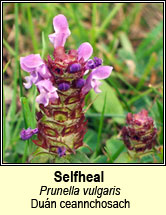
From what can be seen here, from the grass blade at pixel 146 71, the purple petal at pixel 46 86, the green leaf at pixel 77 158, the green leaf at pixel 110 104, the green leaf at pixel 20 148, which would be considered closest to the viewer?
the purple petal at pixel 46 86

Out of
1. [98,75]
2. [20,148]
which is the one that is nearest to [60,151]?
[98,75]

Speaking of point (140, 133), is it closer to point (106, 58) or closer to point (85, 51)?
point (85, 51)

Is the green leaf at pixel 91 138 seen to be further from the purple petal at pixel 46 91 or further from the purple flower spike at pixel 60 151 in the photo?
the purple petal at pixel 46 91

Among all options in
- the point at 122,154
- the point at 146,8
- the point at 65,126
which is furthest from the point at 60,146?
the point at 146,8

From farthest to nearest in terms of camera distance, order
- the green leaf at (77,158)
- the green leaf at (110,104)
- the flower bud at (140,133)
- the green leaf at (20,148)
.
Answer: the green leaf at (110,104) < the green leaf at (20,148) < the flower bud at (140,133) < the green leaf at (77,158)

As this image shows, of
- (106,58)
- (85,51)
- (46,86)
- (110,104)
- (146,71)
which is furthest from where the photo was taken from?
(106,58)

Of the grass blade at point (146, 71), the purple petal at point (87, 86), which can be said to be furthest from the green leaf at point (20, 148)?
the grass blade at point (146, 71)

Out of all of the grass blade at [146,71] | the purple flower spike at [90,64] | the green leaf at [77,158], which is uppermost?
the purple flower spike at [90,64]
